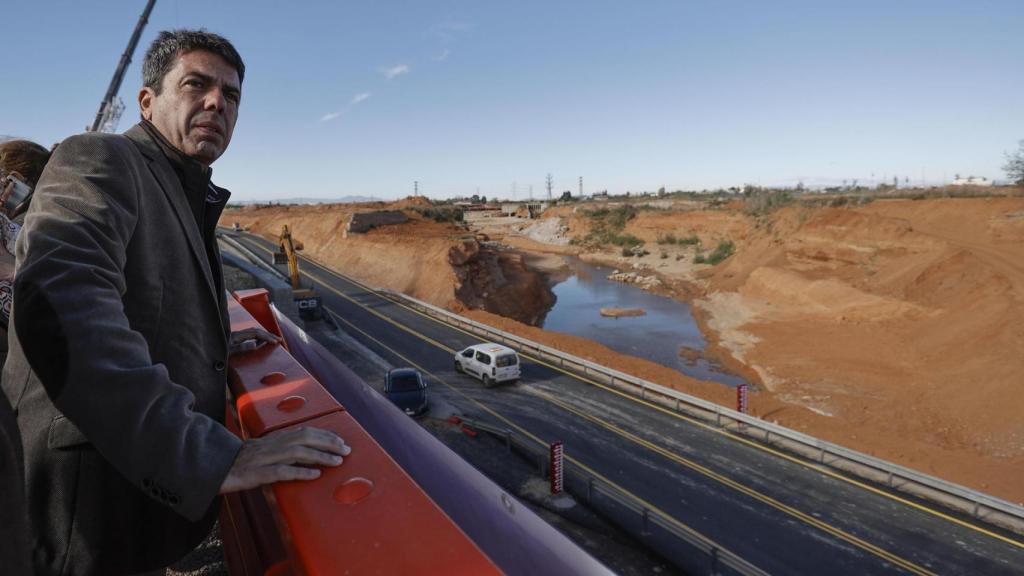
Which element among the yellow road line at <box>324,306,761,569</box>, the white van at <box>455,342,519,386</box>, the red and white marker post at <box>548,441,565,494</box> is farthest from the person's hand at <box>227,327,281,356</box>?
the white van at <box>455,342,519,386</box>

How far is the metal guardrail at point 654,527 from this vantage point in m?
10.1

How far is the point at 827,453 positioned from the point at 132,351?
18093 mm

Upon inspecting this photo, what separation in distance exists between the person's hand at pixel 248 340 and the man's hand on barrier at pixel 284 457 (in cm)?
173

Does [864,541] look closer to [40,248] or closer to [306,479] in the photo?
[306,479]

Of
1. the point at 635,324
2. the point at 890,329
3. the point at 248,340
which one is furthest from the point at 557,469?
the point at 890,329

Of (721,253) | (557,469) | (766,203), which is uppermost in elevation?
(766,203)

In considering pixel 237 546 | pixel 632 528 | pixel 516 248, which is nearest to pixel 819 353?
pixel 632 528

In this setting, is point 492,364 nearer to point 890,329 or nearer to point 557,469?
point 557,469

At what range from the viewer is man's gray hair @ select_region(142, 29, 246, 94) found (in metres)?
2.02

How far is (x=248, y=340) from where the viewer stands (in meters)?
3.09

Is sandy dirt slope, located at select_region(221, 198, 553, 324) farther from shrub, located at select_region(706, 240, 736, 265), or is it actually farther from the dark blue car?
shrub, located at select_region(706, 240, 736, 265)

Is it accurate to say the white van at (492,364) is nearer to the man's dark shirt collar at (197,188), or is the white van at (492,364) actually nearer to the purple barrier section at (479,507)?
the purple barrier section at (479,507)

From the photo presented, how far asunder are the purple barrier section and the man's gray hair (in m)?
1.66

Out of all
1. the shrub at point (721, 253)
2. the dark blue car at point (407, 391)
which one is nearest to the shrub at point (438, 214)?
the shrub at point (721, 253)
